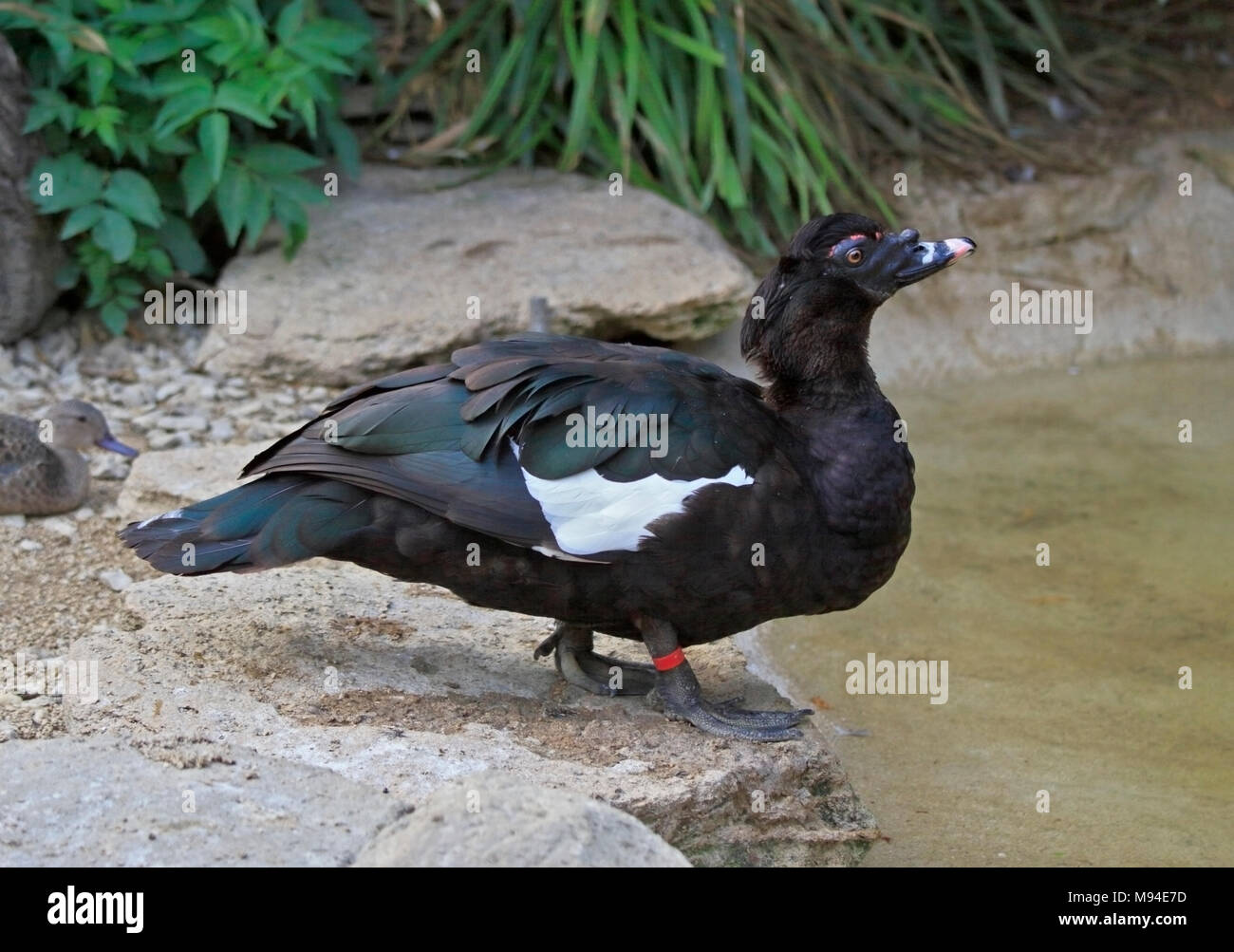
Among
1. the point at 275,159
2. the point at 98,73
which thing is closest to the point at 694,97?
the point at 275,159

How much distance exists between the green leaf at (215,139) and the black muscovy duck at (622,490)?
216 cm

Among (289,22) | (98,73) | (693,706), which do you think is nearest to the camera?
(693,706)

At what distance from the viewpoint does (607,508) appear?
350 centimetres

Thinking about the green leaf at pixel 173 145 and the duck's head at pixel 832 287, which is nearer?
the duck's head at pixel 832 287

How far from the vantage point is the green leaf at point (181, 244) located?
6.04 m

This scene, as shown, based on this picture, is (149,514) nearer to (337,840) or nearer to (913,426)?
(337,840)

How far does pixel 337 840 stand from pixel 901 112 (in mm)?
6003

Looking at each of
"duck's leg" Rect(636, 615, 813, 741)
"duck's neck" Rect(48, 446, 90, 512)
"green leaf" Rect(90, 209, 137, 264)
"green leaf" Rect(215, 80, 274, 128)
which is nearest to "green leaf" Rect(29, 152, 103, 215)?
"green leaf" Rect(90, 209, 137, 264)

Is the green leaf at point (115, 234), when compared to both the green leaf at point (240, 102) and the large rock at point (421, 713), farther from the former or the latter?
the large rock at point (421, 713)

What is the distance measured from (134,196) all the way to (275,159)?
22.6 inches

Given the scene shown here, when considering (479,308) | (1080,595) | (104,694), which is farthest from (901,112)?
(104,694)

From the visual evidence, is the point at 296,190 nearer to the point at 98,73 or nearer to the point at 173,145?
the point at 173,145

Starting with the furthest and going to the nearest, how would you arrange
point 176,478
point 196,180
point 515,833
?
point 196,180 → point 176,478 → point 515,833

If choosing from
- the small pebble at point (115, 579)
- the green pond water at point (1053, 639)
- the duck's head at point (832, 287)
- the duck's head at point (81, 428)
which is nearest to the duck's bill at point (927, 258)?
the duck's head at point (832, 287)
